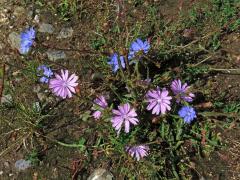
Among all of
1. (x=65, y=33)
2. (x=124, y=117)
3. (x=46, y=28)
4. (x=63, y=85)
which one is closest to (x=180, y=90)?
(x=124, y=117)

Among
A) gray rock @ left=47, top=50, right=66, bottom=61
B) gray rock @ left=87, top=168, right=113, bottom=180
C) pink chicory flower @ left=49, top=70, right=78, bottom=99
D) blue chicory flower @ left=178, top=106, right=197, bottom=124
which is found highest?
gray rock @ left=47, top=50, right=66, bottom=61

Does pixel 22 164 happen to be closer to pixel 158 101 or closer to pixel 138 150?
pixel 138 150

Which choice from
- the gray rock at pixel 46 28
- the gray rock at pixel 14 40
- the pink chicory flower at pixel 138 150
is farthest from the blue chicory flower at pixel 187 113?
the gray rock at pixel 14 40

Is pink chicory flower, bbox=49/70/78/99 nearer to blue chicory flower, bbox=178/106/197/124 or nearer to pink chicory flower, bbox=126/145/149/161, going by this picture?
pink chicory flower, bbox=126/145/149/161

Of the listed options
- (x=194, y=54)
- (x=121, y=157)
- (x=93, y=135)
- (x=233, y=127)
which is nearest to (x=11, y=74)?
(x=93, y=135)

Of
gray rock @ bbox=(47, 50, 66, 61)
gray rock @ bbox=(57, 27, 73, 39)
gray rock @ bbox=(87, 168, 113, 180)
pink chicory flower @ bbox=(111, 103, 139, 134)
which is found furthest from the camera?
gray rock @ bbox=(57, 27, 73, 39)

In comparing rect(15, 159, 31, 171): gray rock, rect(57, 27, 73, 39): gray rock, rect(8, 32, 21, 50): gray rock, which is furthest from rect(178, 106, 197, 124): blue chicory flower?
rect(8, 32, 21, 50): gray rock

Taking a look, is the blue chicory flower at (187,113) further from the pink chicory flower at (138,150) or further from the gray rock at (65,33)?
the gray rock at (65,33)
